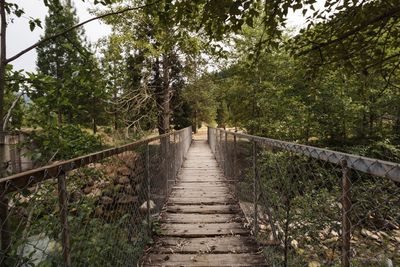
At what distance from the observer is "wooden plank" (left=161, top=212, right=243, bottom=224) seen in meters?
4.59

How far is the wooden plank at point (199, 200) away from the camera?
5.48m

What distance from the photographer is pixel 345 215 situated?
1.61 meters

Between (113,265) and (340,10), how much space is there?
4.57 metres

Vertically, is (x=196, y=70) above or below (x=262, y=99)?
above

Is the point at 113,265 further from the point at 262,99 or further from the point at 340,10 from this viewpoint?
the point at 262,99

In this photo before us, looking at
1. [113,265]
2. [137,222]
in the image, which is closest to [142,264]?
[137,222]

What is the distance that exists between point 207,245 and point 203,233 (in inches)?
14.2

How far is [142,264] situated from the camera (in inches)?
129

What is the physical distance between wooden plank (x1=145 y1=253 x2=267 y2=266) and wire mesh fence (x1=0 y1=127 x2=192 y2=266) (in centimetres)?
24

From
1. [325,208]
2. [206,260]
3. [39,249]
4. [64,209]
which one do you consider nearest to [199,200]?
[206,260]

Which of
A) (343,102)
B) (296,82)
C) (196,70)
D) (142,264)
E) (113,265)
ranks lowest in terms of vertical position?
(142,264)

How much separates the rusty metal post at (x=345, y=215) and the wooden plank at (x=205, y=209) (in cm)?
337

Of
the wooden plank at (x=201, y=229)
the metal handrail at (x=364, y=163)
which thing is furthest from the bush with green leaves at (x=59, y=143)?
the metal handrail at (x=364, y=163)

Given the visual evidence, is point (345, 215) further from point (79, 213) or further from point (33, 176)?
point (79, 213)
